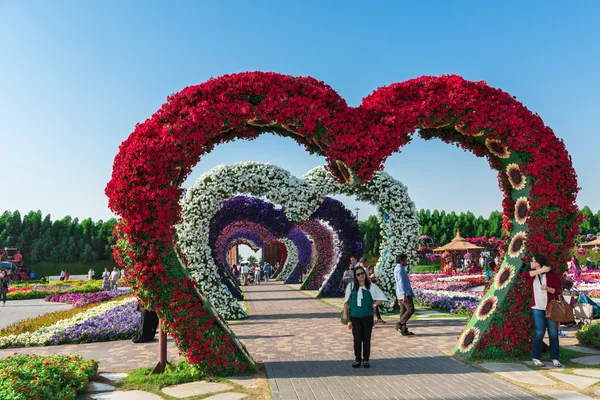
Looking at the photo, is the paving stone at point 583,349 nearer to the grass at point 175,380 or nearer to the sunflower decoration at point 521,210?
the sunflower decoration at point 521,210

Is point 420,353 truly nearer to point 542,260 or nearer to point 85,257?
point 542,260

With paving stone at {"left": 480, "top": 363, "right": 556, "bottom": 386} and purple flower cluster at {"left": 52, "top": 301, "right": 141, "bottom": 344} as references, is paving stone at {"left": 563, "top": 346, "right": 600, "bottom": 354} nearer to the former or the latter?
paving stone at {"left": 480, "top": 363, "right": 556, "bottom": 386}

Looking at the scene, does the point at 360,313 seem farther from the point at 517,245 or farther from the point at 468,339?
the point at 517,245

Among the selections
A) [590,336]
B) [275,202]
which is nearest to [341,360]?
[590,336]

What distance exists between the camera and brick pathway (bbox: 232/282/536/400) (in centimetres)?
525

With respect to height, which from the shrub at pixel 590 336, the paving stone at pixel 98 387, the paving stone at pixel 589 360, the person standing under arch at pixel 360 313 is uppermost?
the person standing under arch at pixel 360 313

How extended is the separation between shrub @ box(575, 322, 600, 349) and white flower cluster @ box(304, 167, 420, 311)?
216 inches

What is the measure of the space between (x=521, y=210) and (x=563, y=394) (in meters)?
2.71

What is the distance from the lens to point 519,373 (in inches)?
234

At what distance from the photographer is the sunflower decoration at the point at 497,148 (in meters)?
7.00

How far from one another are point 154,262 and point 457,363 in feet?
13.6

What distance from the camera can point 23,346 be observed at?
952 centimetres

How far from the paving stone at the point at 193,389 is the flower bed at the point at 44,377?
995 millimetres

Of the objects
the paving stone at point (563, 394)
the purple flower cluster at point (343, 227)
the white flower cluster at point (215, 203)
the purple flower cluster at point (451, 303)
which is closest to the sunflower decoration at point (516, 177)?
the paving stone at point (563, 394)
